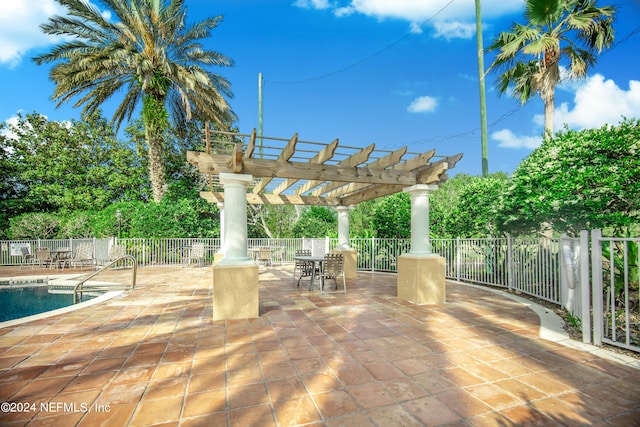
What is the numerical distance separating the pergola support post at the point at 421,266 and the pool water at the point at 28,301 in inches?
314

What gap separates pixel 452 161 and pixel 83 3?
1414 centimetres

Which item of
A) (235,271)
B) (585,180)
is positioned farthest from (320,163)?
(585,180)

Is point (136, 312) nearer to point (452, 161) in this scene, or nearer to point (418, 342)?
point (418, 342)

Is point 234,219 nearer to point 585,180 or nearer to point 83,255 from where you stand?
point 585,180

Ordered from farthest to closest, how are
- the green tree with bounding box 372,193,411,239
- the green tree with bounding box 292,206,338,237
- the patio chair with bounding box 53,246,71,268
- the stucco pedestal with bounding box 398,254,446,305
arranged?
the green tree with bounding box 292,206,338,237, the patio chair with bounding box 53,246,71,268, the green tree with bounding box 372,193,411,239, the stucco pedestal with bounding box 398,254,446,305

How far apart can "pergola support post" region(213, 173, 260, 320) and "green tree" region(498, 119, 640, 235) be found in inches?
241

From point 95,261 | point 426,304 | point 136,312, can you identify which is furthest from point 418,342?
point 95,261

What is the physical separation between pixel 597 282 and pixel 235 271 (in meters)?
5.06

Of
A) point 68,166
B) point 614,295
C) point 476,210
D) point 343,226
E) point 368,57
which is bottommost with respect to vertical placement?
point 614,295

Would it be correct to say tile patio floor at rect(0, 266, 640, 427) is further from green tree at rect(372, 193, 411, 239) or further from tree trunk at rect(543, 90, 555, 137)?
tree trunk at rect(543, 90, 555, 137)

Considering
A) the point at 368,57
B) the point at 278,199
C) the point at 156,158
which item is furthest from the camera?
the point at 368,57

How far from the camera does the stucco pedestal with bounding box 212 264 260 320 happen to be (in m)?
5.13

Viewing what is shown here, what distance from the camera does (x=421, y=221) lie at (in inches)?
261

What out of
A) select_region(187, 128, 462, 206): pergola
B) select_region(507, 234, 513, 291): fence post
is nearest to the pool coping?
select_region(187, 128, 462, 206): pergola
